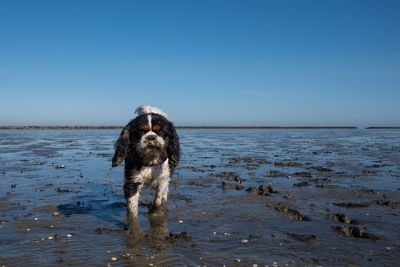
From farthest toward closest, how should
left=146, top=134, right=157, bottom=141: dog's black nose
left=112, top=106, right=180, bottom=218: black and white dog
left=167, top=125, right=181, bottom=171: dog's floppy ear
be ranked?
left=167, top=125, right=181, bottom=171: dog's floppy ear → left=112, top=106, right=180, bottom=218: black and white dog → left=146, top=134, right=157, bottom=141: dog's black nose

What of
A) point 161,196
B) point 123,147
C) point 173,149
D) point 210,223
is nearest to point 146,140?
point 123,147

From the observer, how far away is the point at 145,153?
5773 mm

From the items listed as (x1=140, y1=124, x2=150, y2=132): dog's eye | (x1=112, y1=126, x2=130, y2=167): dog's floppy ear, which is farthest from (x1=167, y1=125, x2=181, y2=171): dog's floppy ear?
(x1=112, y1=126, x2=130, y2=167): dog's floppy ear

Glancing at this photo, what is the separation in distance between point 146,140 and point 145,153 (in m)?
0.30

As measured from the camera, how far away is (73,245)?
4.87 metres

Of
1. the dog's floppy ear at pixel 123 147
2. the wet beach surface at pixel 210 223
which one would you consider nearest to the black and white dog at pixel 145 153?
the dog's floppy ear at pixel 123 147

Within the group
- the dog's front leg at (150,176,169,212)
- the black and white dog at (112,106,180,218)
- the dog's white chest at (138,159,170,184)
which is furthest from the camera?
Result: the dog's front leg at (150,176,169,212)

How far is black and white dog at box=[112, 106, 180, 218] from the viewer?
5.74 meters

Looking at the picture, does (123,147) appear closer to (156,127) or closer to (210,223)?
(156,127)

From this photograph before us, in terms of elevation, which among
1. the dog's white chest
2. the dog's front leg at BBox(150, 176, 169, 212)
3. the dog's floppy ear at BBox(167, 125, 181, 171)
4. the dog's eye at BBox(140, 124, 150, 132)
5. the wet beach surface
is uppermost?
the dog's eye at BBox(140, 124, 150, 132)

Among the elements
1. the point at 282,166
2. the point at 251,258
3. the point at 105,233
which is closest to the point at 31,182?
the point at 105,233

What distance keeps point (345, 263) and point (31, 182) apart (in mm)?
9454

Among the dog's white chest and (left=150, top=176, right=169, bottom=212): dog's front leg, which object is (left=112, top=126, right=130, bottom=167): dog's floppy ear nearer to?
the dog's white chest

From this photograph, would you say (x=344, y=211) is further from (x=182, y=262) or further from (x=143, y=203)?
(x=143, y=203)
